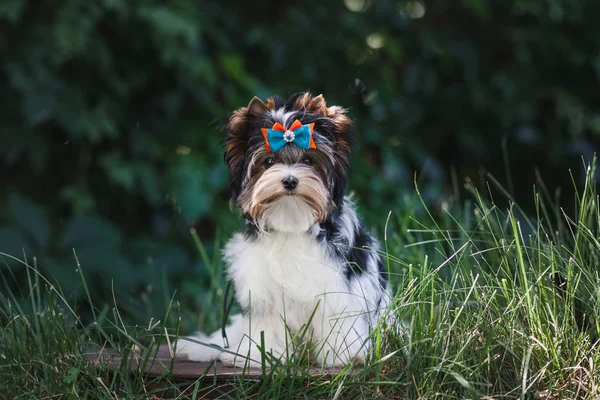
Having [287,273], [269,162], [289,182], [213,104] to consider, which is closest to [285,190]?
[289,182]

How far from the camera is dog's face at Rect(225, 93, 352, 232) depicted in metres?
3.30

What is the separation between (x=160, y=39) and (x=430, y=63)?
262cm

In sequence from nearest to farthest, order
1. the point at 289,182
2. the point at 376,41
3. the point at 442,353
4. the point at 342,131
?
the point at 442,353 → the point at 289,182 → the point at 342,131 → the point at 376,41

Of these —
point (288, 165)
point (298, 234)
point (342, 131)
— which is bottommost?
point (298, 234)

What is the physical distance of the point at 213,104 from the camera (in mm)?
6406

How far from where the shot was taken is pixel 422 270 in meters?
3.29

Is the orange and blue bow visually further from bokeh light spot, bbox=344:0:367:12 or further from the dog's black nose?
bokeh light spot, bbox=344:0:367:12

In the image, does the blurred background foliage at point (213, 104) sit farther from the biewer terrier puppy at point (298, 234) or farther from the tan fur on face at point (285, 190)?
the tan fur on face at point (285, 190)

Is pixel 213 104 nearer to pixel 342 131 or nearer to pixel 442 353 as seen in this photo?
pixel 342 131

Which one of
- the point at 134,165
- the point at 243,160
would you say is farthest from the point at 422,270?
the point at 134,165

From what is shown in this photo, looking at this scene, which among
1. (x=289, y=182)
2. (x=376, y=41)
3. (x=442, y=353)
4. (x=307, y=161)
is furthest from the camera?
(x=376, y=41)

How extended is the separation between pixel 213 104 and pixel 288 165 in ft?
10.4

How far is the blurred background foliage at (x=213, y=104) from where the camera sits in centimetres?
580

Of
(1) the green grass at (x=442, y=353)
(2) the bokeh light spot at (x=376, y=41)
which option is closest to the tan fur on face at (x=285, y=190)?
(1) the green grass at (x=442, y=353)
